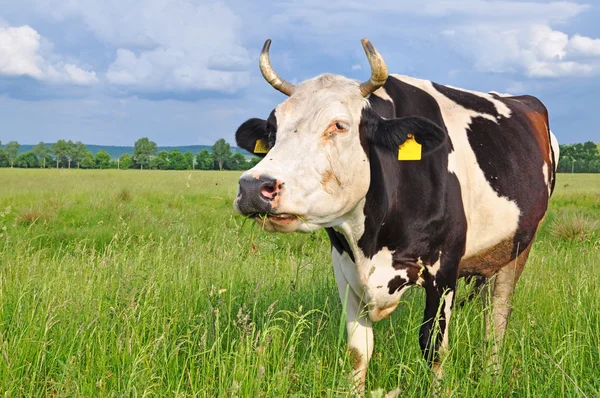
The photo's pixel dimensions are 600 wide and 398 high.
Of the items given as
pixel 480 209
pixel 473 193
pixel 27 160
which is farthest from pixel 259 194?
pixel 27 160

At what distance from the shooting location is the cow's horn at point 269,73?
13.9 ft

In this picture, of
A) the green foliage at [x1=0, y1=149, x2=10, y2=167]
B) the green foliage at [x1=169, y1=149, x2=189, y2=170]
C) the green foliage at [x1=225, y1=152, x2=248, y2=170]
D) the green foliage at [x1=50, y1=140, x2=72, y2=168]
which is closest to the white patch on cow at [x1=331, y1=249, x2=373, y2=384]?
the green foliage at [x1=225, y1=152, x2=248, y2=170]

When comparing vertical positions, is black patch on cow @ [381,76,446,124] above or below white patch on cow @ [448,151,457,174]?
above

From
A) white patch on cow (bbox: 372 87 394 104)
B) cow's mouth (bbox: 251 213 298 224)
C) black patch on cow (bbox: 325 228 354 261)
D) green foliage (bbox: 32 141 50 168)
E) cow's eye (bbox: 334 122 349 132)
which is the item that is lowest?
black patch on cow (bbox: 325 228 354 261)

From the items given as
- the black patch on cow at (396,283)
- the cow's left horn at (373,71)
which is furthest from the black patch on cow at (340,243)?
the cow's left horn at (373,71)

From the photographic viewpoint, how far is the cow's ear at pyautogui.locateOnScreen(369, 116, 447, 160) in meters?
3.78

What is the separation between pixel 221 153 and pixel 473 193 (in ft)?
399

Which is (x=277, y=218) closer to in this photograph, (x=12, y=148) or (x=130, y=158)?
(x=130, y=158)

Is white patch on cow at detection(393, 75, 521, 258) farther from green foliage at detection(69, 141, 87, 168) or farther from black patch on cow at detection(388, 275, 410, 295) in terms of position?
green foliage at detection(69, 141, 87, 168)

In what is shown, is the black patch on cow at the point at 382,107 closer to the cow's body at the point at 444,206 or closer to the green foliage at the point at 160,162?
the cow's body at the point at 444,206

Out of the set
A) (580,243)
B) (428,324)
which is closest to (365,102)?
(428,324)

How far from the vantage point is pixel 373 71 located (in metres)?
3.89

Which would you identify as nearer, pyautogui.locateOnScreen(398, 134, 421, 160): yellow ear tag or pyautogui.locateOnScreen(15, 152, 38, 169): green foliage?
pyautogui.locateOnScreen(398, 134, 421, 160): yellow ear tag

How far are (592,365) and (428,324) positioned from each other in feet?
3.70
